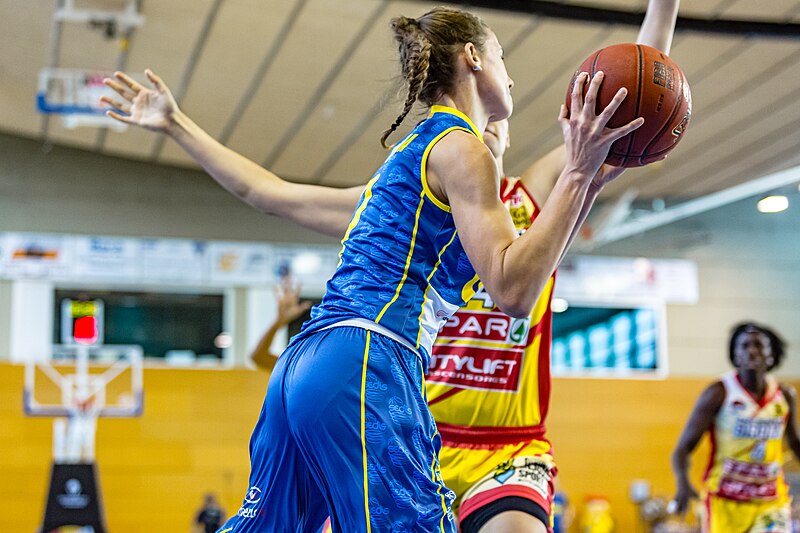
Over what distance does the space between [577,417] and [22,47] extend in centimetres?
982

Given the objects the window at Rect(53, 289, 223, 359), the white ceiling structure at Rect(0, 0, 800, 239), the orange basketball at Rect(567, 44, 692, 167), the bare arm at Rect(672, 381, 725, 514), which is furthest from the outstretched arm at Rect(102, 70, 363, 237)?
the window at Rect(53, 289, 223, 359)

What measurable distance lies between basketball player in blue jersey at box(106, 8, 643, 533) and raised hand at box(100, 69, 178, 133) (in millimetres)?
1025

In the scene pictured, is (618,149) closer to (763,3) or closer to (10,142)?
(763,3)

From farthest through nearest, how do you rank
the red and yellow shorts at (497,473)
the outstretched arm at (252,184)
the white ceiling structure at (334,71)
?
the white ceiling structure at (334,71) → the red and yellow shorts at (497,473) → the outstretched arm at (252,184)

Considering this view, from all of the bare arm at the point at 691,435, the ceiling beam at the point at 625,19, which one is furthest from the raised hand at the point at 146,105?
the ceiling beam at the point at 625,19

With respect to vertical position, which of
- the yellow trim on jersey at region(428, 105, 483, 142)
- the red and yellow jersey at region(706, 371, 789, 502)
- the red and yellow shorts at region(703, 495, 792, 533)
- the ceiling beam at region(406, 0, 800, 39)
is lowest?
the red and yellow shorts at region(703, 495, 792, 533)

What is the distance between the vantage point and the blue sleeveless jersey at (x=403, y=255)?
2240mm

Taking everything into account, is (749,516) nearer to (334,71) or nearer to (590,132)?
(590,132)

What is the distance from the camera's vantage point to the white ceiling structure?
9.34m

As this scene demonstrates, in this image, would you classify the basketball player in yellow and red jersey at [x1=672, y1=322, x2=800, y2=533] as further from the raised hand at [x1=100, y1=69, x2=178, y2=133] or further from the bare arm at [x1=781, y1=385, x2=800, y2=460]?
the raised hand at [x1=100, y1=69, x2=178, y2=133]

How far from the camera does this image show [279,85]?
440 inches

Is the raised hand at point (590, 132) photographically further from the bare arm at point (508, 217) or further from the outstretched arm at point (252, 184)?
the outstretched arm at point (252, 184)

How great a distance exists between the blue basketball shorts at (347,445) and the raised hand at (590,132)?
0.58 meters

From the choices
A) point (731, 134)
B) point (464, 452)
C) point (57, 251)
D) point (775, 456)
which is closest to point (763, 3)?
point (731, 134)
